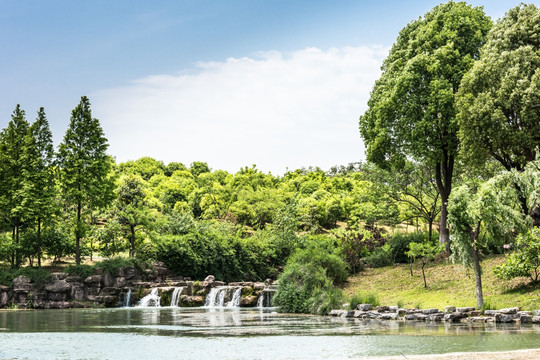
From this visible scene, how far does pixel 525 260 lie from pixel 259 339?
12.3 meters

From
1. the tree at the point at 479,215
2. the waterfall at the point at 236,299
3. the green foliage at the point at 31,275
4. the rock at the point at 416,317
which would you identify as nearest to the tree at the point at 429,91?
the tree at the point at 479,215

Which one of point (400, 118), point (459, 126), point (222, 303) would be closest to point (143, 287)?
point (222, 303)

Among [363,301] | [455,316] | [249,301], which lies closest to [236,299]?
[249,301]

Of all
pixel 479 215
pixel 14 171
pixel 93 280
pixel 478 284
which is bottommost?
pixel 93 280

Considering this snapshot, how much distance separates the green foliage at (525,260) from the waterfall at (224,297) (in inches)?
698

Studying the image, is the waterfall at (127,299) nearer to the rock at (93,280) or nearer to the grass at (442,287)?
the rock at (93,280)

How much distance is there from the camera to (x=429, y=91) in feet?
101

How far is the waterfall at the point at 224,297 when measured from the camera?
114 feet

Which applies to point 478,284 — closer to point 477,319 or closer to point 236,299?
point 477,319

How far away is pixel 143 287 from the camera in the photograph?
3800 centimetres

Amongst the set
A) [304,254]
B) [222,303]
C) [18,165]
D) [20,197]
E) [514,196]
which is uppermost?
[18,165]

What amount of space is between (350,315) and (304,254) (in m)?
6.99

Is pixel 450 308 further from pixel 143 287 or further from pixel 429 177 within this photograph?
pixel 143 287

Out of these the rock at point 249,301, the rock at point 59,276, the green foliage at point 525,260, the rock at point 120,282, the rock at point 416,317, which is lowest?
the rock at point 249,301
